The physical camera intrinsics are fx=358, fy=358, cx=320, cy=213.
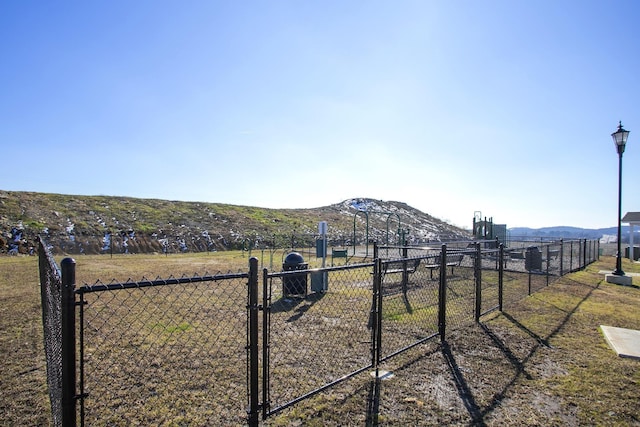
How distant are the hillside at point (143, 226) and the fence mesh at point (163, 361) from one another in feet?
46.7

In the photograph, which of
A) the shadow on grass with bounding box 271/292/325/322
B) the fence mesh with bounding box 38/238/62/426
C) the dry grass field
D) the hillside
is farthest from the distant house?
the fence mesh with bounding box 38/238/62/426

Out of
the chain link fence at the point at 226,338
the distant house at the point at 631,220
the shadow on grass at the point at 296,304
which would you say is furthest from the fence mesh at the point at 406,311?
the distant house at the point at 631,220

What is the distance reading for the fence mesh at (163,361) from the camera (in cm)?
337

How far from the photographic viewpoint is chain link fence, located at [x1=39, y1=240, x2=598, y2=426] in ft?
9.91

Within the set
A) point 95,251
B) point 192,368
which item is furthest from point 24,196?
point 192,368

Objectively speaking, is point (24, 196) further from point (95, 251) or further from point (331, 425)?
point (331, 425)

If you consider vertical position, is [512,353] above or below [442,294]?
below

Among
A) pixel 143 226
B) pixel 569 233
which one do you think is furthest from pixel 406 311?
pixel 569 233

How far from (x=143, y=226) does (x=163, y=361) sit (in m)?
24.4

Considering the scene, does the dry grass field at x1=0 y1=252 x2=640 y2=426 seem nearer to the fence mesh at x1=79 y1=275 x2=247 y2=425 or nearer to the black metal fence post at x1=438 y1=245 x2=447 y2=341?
the fence mesh at x1=79 y1=275 x2=247 y2=425

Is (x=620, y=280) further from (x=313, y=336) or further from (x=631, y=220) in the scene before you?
(x=631, y=220)

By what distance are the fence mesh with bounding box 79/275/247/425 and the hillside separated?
46.7 ft

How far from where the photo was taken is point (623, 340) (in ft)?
17.9

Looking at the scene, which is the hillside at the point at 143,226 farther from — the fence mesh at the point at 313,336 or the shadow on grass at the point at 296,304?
the fence mesh at the point at 313,336
